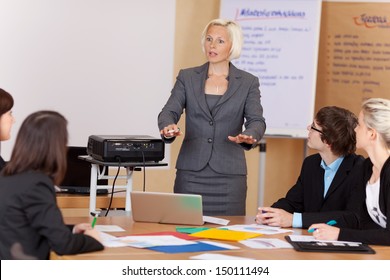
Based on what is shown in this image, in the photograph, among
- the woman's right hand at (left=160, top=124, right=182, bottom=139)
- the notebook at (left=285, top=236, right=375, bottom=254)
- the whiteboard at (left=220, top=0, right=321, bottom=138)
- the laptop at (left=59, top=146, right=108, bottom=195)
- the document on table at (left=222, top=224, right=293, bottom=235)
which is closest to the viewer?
the notebook at (left=285, top=236, right=375, bottom=254)

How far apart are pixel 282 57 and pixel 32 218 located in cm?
437

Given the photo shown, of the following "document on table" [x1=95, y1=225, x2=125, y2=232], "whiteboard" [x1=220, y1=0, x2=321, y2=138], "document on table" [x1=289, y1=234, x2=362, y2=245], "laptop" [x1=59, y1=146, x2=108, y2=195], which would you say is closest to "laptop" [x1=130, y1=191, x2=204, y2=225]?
"document on table" [x1=95, y1=225, x2=125, y2=232]

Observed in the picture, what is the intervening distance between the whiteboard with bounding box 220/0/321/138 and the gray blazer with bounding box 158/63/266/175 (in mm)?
2408

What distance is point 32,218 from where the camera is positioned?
2.42 m

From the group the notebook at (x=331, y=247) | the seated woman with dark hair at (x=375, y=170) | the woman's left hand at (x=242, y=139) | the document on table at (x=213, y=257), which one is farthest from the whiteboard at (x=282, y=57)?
the document on table at (x=213, y=257)

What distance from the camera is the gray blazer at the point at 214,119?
13.1 ft

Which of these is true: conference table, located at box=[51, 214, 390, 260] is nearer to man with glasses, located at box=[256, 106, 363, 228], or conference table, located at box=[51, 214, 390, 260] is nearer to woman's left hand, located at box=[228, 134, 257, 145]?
man with glasses, located at box=[256, 106, 363, 228]

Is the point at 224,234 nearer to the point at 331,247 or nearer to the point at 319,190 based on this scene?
the point at 331,247

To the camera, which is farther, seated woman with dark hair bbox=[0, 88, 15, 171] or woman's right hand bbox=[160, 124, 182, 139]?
woman's right hand bbox=[160, 124, 182, 139]

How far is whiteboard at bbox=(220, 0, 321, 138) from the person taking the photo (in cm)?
646

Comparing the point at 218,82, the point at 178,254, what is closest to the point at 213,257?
the point at 178,254

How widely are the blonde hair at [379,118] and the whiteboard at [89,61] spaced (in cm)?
336

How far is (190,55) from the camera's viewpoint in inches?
262
